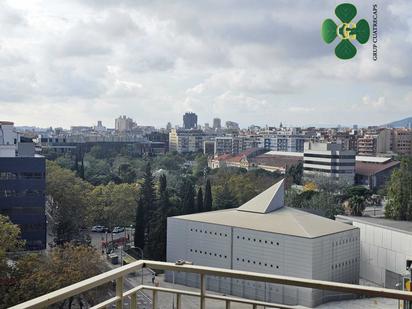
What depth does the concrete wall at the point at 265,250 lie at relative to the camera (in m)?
18.0

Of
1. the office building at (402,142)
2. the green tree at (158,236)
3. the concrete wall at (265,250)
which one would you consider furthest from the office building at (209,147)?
the concrete wall at (265,250)

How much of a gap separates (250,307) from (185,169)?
175 ft

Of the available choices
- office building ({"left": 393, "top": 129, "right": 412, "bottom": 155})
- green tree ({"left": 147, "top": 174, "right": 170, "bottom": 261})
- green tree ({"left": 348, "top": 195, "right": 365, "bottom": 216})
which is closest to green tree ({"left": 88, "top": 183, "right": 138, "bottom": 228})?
green tree ({"left": 147, "top": 174, "right": 170, "bottom": 261})

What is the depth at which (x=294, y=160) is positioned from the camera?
186 feet

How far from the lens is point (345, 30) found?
6945mm

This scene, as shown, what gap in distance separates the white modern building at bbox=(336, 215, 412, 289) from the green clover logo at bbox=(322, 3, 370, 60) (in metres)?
13.5

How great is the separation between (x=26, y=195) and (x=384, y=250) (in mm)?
14868

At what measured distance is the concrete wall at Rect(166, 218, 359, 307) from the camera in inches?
708

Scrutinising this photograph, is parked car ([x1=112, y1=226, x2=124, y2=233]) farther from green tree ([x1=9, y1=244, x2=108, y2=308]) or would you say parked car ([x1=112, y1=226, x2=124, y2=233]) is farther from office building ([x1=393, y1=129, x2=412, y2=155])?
office building ([x1=393, y1=129, x2=412, y2=155])

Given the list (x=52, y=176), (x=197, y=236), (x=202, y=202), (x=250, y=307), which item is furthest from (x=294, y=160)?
(x=250, y=307)

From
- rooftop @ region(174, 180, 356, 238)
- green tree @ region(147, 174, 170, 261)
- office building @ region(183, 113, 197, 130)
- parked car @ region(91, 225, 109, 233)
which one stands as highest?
office building @ region(183, 113, 197, 130)

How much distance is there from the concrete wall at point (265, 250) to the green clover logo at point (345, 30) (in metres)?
11.7

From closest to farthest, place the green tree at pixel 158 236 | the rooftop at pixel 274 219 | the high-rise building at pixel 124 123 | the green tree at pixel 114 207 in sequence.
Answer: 1. the rooftop at pixel 274 219
2. the green tree at pixel 158 236
3. the green tree at pixel 114 207
4. the high-rise building at pixel 124 123

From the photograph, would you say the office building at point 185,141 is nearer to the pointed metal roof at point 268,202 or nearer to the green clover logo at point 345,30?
the pointed metal roof at point 268,202
